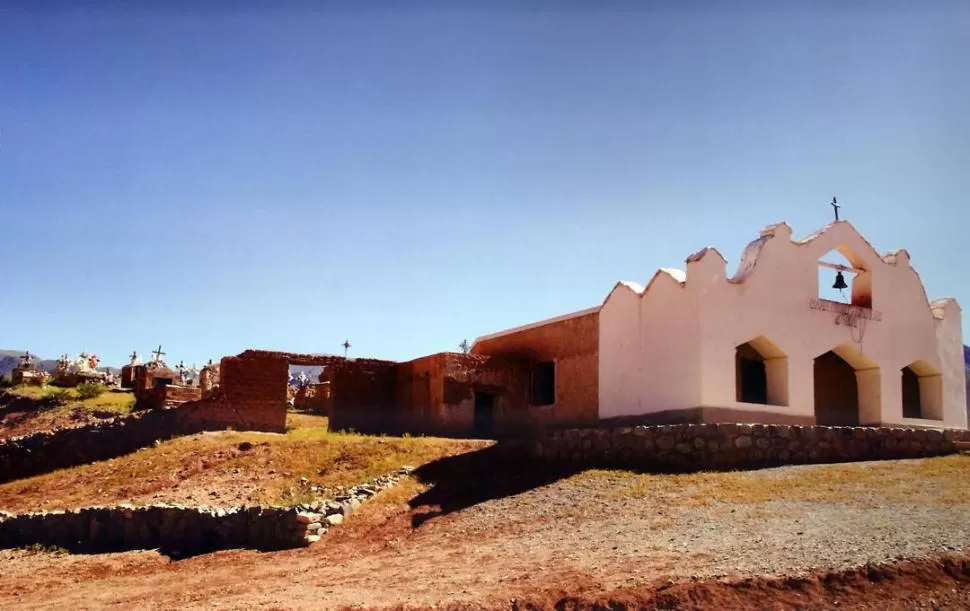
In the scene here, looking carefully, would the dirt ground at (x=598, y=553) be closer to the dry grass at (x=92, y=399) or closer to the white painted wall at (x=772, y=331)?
the white painted wall at (x=772, y=331)

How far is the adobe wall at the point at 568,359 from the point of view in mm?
22844

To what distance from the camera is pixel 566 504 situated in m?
14.8

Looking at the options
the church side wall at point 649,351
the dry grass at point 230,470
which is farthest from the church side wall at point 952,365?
the dry grass at point 230,470

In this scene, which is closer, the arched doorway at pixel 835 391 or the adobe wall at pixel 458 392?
the arched doorway at pixel 835 391

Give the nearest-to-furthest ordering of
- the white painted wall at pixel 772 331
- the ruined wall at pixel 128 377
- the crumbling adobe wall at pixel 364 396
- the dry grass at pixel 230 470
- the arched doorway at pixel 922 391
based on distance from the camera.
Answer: the dry grass at pixel 230 470 < the white painted wall at pixel 772 331 < the arched doorway at pixel 922 391 < the crumbling adobe wall at pixel 364 396 < the ruined wall at pixel 128 377

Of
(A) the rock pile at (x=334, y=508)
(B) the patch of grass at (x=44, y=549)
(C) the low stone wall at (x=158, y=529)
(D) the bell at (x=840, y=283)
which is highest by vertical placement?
(D) the bell at (x=840, y=283)

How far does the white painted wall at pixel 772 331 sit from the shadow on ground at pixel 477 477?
147 inches

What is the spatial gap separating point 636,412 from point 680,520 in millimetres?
8491

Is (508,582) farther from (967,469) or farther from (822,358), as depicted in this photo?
(822,358)

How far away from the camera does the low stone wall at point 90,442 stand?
74.9 feet

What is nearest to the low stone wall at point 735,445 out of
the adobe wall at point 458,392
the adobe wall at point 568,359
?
the adobe wall at point 568,359

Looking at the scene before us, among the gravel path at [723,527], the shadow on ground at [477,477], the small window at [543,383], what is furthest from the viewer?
the small window at [543,383]

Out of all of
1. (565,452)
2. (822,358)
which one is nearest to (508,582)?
(565,452)

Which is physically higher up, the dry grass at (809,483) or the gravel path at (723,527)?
the dry grass at (809,483)
